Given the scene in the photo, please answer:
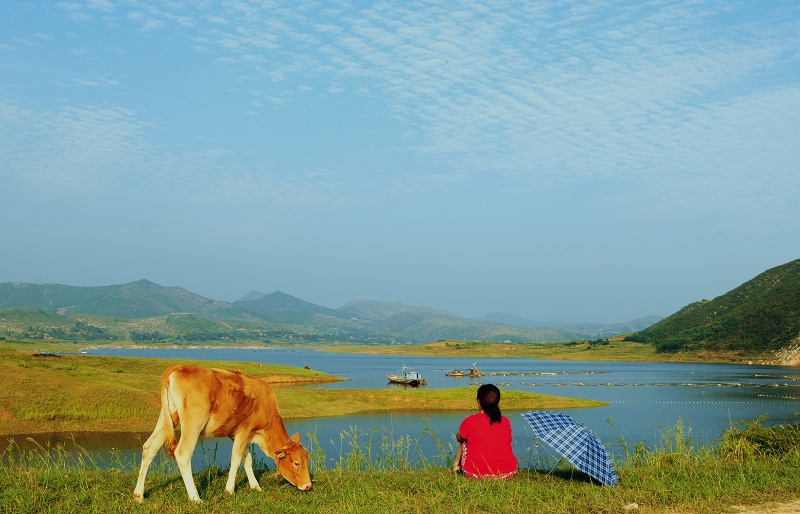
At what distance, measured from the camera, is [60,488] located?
9.44 metres

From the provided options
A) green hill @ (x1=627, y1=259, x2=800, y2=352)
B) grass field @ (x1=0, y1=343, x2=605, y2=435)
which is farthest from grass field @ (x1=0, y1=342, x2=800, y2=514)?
green hill @ (x1=627, y1=259, x2=800, y2=352)

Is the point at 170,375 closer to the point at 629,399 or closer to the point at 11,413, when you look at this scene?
the point at 11,413

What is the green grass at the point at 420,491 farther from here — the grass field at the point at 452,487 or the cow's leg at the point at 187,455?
the cow's leg at the point at 187,455

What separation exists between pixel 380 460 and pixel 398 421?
96.6 feet

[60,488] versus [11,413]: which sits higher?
[60,488]

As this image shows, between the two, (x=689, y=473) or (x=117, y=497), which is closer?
(x=117, y=497)

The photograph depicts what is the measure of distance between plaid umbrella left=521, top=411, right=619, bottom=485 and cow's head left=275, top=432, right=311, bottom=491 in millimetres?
3620

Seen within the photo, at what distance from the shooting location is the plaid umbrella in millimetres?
10219

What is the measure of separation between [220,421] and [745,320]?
153m

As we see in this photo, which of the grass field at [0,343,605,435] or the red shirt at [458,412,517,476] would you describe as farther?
the grass field at [0,343,605,435]

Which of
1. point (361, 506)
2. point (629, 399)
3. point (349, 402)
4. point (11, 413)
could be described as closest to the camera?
point (361, 506)

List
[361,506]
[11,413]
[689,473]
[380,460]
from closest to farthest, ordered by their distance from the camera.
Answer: [361,506]
[689,473]
[380,460]
[11,413]

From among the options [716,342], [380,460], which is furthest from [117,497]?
[716,342]

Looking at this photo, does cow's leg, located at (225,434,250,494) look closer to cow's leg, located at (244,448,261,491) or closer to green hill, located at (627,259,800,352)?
cow's leg, located at (244,448,261,491)
